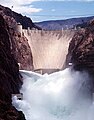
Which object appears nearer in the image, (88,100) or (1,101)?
(1,101)

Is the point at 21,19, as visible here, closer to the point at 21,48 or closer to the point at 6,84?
the point at 21,48

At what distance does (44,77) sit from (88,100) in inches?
1128

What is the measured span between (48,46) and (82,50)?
27.3 metres

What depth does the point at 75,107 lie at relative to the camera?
83625mm

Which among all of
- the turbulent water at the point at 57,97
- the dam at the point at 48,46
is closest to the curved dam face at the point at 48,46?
the dam at the point at 48,46

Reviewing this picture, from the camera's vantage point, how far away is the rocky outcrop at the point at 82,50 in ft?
339

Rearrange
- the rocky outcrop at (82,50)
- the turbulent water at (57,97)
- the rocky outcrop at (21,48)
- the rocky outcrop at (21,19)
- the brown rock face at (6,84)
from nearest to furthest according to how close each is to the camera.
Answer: the brown rock face at (6,84)
the turbulent water at (57,97)
the rocky outcrop at (82,50)
the rocky outcrop at (21,48)
the rocky outcrop at (21,19)

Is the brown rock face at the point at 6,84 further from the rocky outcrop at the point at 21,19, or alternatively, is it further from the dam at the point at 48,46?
the rocky outcrop at the point at 21,19

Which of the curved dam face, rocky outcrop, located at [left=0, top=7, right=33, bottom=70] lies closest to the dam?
the curved dam face

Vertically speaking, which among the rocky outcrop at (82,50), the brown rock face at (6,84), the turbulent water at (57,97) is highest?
the brown rock face at (6,84)

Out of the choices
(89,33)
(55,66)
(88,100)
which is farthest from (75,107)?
(55,66)

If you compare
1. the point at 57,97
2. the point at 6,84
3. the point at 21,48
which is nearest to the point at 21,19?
the point at 21,48

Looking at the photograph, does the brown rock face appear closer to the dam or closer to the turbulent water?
the turbulent water

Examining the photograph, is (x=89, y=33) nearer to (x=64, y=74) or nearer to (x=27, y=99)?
(x=64, y=74)
